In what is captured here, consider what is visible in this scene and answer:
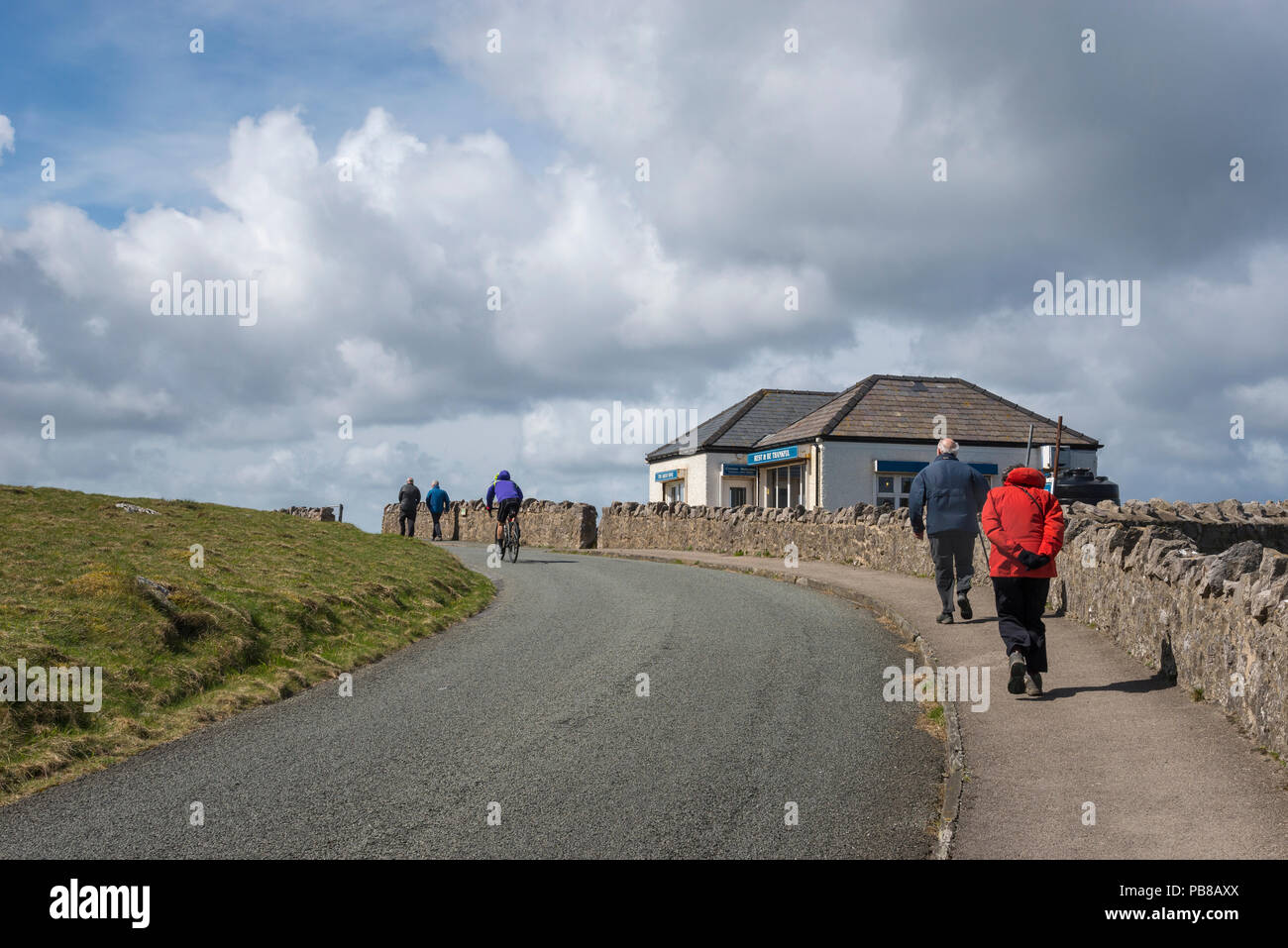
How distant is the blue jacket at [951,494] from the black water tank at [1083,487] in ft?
79.4

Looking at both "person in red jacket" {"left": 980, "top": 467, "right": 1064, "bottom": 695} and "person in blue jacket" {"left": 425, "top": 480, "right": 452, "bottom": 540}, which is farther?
"person in blue jacket" {"left": 425, "top": 480, "right": 452, "bottom": 540}

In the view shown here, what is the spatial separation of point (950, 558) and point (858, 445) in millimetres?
32279

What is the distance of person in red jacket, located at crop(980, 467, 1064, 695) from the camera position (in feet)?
28.6

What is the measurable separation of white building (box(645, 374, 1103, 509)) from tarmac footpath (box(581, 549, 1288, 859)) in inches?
1292

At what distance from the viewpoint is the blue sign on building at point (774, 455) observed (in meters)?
46.6

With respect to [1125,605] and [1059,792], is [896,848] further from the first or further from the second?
[1125,605]

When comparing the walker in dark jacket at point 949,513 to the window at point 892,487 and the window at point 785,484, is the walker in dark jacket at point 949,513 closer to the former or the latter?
the window at point 892,487

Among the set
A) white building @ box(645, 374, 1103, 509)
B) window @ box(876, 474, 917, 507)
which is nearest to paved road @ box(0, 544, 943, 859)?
white building @ box(645, 374, 1103, 509)

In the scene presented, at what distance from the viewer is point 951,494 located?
12414 mm

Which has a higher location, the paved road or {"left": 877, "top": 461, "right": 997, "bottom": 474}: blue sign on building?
{"left": 877, "top": 461, "right": 997, "bottom": 474}: blue sign on building

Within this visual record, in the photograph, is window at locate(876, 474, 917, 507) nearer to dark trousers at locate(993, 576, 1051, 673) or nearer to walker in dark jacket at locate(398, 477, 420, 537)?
walker in dark jacket at locate(398, 477, 420, 537)

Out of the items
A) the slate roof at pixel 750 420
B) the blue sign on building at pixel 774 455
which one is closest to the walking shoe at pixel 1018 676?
the blue sign on building at pixel 774 455
